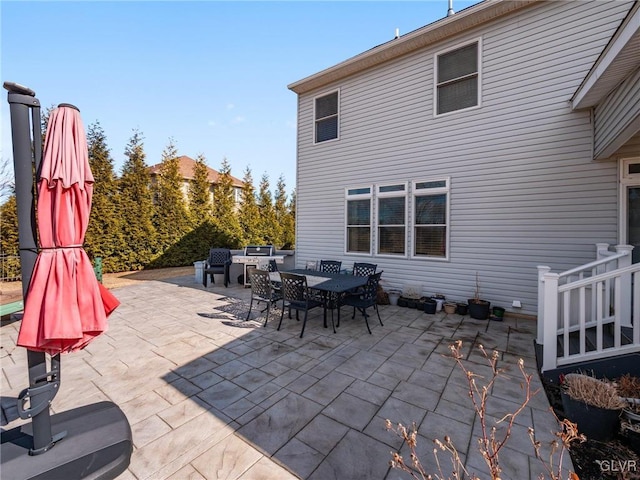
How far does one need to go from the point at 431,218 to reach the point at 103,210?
11.1 meters

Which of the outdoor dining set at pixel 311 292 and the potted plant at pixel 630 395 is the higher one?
the outdoor dining set at pixel 311 292

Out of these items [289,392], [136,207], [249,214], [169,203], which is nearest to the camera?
[289,392]

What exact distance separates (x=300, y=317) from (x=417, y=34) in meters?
6.52

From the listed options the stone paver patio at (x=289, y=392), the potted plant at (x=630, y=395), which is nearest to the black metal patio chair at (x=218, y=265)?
the stone paver patio at (x=289, y=392)

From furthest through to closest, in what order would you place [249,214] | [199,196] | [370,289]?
[249,214]
[199,196]
[370,289]

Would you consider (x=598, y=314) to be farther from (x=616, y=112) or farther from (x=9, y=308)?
(x=9, y=308)

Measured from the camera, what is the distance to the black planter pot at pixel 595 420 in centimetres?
219

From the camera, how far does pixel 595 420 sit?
7.26 feet

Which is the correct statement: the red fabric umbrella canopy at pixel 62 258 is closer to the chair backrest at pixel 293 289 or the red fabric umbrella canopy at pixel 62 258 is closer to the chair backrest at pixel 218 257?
the chair backrest at pixel 293 289

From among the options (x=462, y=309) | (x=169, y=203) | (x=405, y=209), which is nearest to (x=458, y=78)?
(x=405, y=209)

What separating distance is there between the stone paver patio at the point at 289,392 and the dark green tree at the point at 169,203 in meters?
6.94

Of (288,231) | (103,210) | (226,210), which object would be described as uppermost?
(226,210)

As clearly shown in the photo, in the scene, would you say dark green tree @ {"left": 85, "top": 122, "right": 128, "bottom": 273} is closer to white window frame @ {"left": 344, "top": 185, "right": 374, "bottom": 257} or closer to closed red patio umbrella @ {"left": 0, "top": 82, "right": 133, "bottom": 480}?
white window frame @ {"left": 344, "top": 185, "right": 374, "bottom": 257}

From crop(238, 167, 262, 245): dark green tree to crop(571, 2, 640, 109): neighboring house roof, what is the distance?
12774 millimetres
